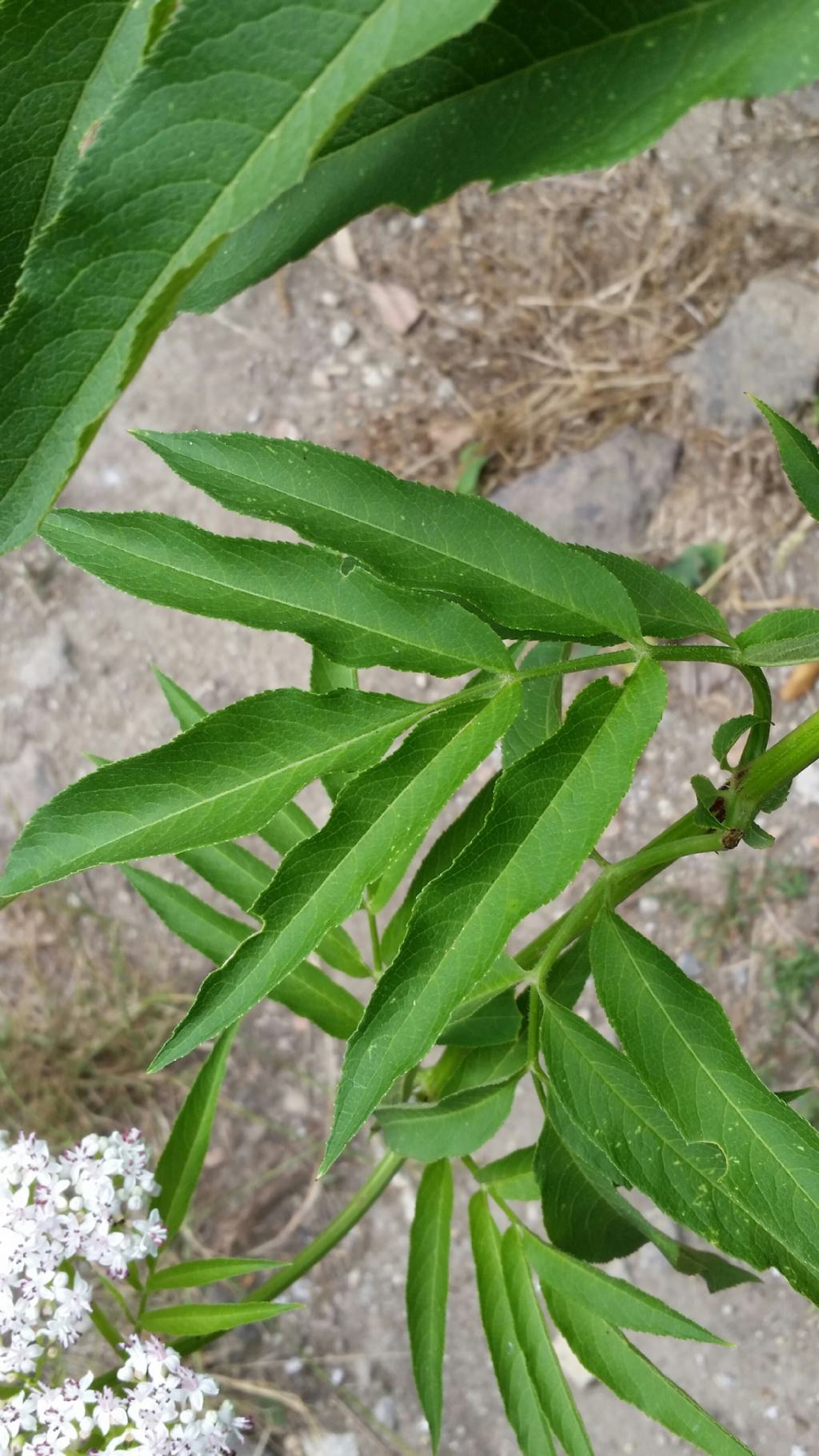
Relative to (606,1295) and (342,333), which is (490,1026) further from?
(342,333)

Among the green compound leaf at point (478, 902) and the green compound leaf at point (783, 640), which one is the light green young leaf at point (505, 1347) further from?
the green compound leaf at point (783, 640)

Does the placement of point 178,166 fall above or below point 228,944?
above

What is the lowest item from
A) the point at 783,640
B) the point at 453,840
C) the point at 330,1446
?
the point at 330,1446

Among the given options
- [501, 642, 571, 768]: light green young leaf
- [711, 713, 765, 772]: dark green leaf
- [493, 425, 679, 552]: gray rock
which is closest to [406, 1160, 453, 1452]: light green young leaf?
[501, 642, 571, 768]: light green young leaf

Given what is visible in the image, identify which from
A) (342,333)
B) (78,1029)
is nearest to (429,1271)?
(78,1029)

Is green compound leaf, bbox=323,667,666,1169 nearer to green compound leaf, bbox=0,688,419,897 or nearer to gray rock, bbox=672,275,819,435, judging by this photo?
green compound leaf, bbox=0,688,419,897

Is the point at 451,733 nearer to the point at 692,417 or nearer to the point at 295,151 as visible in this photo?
the point at 295,151

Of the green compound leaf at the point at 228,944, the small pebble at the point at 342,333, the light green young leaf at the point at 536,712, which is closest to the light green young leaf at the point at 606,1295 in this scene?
the green compound leaf at the point at 228,944

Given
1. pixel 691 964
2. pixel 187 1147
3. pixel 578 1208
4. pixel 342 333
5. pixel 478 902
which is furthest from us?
→ pixel 342 333
